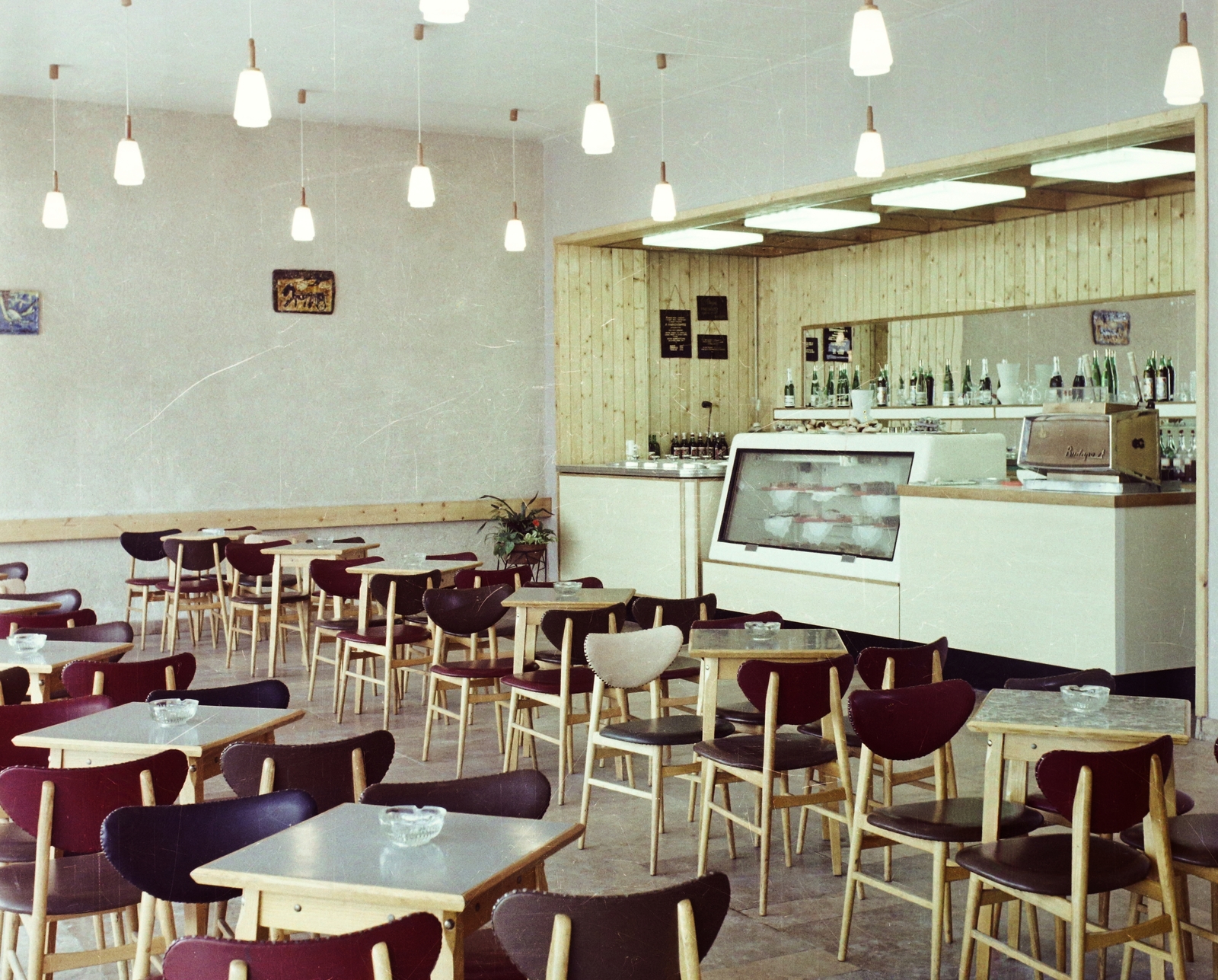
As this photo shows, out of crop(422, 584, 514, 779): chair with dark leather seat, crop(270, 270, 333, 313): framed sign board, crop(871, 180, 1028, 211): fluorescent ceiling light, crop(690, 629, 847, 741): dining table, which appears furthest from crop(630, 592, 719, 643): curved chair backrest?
crop(270, 270, 333, 313): framed sign board

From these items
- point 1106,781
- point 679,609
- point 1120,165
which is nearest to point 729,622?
point 679,609

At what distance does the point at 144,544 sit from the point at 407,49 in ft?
12.7

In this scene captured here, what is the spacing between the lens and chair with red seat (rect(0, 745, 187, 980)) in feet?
10.2

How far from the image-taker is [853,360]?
11.6 metres

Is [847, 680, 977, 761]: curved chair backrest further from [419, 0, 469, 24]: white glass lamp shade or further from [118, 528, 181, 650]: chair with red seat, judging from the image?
[118, 528, 181, 650]: chair with red seat

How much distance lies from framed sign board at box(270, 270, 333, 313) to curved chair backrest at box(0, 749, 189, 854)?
7.64 meters

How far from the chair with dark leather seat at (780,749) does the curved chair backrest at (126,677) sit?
6.05 feet

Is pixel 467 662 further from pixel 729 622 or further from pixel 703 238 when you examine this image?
pixel 703 238

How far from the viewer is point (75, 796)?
10.3 feet

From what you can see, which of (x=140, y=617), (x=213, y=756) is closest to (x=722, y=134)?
(x=140, y=617)

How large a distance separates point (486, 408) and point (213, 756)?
782 centimetres

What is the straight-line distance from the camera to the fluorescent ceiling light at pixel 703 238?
10.1 meters

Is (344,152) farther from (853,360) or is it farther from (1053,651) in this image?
(1053,651)

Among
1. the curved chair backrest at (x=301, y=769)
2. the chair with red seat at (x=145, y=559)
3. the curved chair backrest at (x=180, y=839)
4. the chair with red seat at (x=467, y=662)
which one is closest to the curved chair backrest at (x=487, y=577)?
the chair with red seat at (x=467, y=662)
